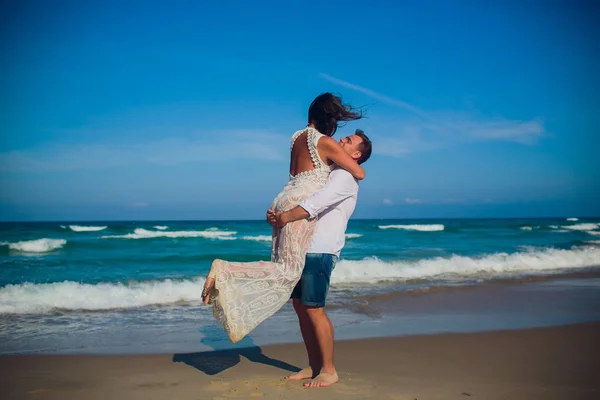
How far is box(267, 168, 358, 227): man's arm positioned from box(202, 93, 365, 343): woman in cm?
8

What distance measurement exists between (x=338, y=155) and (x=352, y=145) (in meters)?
0.25

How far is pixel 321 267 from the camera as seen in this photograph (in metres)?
3.84

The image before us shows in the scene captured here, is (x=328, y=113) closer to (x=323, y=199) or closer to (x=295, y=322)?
(x=323, y=199)

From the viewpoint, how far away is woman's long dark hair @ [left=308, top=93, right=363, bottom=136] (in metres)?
3.88

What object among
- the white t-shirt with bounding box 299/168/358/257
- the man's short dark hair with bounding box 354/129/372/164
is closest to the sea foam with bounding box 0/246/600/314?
the white t-shirt with bounding box 299/168/358/257

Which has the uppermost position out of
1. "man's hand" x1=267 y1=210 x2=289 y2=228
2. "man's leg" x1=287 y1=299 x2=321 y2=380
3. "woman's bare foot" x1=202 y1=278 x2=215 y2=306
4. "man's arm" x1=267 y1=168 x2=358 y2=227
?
"man's arm" x1=267 y1=168 x2=358 y2=227

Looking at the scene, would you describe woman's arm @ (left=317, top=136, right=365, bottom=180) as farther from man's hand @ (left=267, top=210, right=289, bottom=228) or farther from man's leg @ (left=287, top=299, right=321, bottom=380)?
man's leg @ (left=287, top=299, right=321, bottom=380)

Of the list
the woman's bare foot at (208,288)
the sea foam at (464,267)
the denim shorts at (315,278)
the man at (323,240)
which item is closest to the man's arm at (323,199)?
the man at (323,240)

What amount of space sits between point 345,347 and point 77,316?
4436mm

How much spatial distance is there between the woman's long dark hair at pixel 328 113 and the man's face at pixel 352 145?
0.13m

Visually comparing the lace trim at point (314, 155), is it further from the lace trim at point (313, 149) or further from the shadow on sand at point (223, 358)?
the shadow on sand at point (223, 358)

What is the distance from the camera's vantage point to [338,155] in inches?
148

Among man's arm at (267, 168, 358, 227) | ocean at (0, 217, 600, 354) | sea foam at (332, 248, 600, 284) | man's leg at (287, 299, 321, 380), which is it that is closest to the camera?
man's arm at (267, 168, 358, 227)

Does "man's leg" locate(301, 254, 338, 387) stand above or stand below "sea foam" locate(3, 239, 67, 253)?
above
